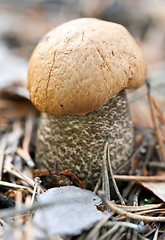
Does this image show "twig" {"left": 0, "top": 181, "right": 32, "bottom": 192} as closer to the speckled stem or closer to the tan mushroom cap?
the speckled stem

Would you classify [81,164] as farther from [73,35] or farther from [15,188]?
[73,35]

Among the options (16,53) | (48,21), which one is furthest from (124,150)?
(48,21)

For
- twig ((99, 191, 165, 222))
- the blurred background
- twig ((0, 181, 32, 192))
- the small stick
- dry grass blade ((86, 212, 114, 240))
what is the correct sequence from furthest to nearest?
the blurred background < the small stick < twig ((0, 181, 32, 192)) < twig ((99, 191, 165, 222)) < dry grass blade ((86, 212, 114, 240))

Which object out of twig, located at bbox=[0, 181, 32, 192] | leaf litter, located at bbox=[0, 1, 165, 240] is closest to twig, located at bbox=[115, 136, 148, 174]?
leaf litter, located at bbox=[0, 1, 165, 240]

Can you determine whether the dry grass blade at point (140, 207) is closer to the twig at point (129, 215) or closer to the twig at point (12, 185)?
the twig at point (129, 215)

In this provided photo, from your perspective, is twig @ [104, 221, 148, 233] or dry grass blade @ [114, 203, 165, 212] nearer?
twig @ [104, 221, 148, 233]

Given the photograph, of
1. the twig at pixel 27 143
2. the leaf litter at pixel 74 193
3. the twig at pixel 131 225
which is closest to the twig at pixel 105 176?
the leaf litter at pixel 74 193
